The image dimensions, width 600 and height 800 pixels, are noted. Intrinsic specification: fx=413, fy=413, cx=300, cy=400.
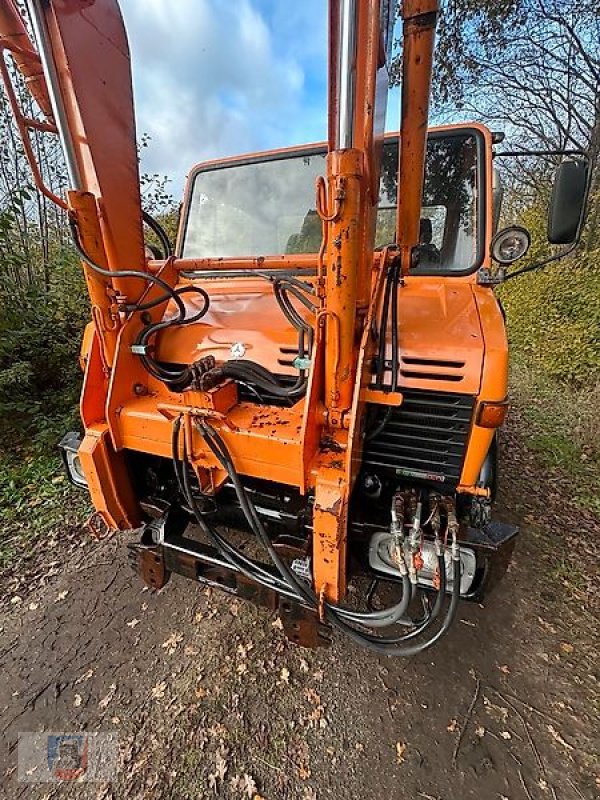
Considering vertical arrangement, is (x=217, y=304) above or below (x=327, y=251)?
below

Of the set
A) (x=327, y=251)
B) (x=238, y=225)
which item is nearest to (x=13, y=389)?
(x=238, y=225)

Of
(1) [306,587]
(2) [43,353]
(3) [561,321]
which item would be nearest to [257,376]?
(1) [306,587]

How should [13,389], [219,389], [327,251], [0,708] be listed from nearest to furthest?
1. [327,251]
2. [219,389]
3. [0,708]
4. [13,389]

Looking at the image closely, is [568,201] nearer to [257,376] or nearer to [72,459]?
[257,376]

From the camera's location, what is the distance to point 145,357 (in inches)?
87.1

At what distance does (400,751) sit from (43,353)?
4.98m

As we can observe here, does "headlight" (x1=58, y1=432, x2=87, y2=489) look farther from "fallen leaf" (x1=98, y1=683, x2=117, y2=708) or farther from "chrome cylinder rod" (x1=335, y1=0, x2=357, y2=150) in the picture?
"chrome cylinder rod" (x1=335, y1=0, x2=357, y2=150)

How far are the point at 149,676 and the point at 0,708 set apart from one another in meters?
0.76

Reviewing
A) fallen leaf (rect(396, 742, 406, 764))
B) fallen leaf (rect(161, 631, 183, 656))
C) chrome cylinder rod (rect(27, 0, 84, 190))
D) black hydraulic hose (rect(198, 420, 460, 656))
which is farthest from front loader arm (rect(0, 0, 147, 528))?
fallen leaf (rect(396, 742, 406, 764))

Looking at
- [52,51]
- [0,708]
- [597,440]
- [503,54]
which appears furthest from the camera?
[503,54]

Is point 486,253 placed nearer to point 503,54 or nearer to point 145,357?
point 145,357

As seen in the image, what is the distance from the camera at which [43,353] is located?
4.79 meters

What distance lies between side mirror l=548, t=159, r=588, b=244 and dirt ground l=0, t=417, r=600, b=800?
2.36 metres

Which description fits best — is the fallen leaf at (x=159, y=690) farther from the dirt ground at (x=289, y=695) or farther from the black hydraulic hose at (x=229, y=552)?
the black hydraulic hose at (x=229, y=552)
